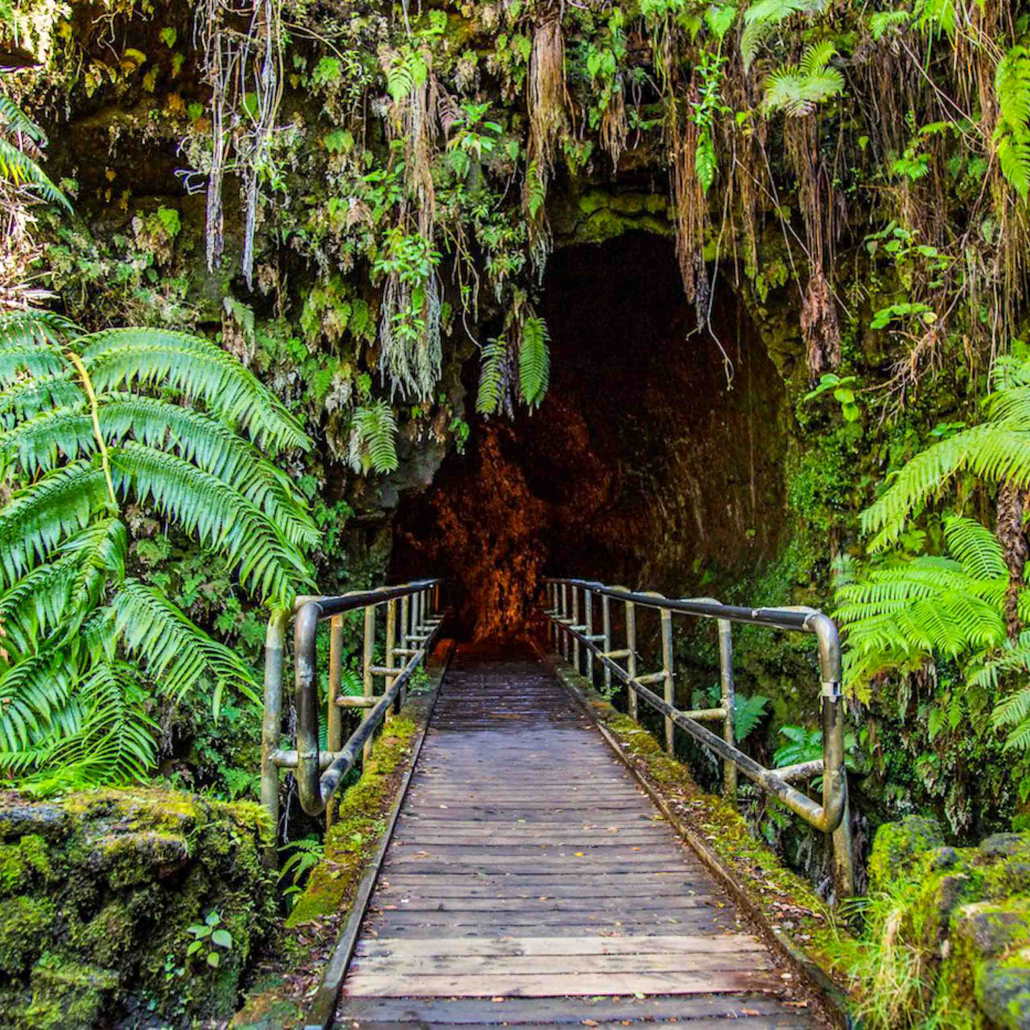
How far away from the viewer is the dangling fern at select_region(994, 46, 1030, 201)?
12.7 feet

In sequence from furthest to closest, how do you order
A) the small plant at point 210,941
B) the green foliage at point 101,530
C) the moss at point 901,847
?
the green foliage at point 101,530 → the moss at point 901,847 → the small plant at point 210,941

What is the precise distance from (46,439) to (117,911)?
72.0 inches

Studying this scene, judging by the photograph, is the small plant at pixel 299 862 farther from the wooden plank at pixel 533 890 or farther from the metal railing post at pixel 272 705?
the metal railing post at pixel 272 705

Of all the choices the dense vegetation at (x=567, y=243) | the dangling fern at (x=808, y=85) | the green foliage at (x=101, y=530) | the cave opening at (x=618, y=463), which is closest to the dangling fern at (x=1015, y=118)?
the dense vegetation at (x=567, y=243)

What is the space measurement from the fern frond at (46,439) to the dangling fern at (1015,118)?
468cm

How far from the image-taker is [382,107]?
19.3 feet

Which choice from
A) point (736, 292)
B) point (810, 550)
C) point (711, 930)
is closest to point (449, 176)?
point (736, 292)

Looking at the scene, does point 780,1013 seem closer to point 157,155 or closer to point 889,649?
point 889,649

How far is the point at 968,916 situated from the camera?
1.35 meters

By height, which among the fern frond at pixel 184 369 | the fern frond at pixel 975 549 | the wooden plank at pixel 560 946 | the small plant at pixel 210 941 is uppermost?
the fern frond at pixel 184 369

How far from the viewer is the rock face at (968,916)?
121cm

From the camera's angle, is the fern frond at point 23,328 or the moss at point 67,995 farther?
the fern frond at point 23,328

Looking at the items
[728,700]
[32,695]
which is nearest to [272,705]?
[32,695]

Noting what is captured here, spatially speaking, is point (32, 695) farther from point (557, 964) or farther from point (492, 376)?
point (492, 376)
